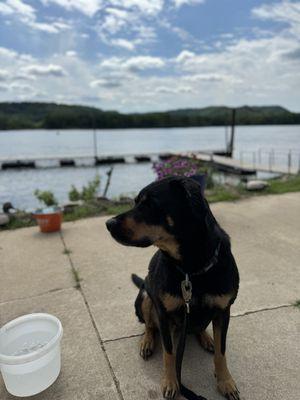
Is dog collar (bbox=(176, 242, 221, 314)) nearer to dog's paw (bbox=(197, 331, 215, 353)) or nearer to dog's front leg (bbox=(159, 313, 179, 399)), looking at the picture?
dog's front leg (bbox=(159, 313, 179, 399))

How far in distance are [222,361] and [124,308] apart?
1140 millimetres

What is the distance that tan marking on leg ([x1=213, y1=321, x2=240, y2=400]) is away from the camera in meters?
2.13

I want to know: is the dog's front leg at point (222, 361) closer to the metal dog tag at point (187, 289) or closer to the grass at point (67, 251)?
the metal dog tag at point (187, 289)

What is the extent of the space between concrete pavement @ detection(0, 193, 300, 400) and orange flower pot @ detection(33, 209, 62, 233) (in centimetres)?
15

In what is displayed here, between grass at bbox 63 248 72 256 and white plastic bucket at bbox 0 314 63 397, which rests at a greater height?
white plastic bucket at bbox 0 314 63 397

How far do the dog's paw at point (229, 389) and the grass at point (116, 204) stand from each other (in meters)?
4.35

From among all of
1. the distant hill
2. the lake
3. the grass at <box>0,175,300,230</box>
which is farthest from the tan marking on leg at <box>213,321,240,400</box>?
the distant hill

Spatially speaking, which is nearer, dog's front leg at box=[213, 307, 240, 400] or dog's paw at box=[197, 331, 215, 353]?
dog's front leg at box=[213, 307, 240, 400]

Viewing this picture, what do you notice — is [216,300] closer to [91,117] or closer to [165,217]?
[165,217]

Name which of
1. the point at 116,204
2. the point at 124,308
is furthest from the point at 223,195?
the point at 124,308

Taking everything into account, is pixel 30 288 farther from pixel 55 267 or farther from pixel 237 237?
pixel 237 237

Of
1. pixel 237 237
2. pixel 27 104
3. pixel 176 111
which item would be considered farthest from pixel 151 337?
pixel 176 111

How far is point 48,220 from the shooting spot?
5.27 metres

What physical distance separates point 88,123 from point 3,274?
3639 inches
